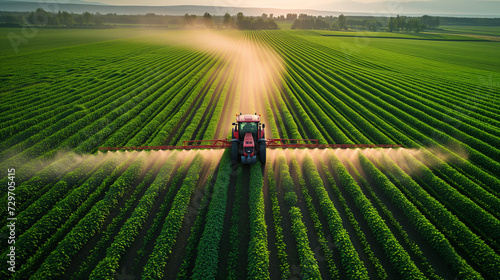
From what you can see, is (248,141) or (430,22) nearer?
(248,141)

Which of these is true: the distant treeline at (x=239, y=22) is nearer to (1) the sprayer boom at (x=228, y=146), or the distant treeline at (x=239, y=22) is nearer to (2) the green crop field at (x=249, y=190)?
(2) the green crop field at (x=249, y=190)

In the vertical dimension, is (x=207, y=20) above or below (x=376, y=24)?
above

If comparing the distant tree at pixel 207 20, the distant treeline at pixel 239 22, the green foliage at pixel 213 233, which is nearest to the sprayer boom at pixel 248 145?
the green foliage at pixel 213 233

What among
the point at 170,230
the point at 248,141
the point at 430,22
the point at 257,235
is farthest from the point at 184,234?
the point at 430,22

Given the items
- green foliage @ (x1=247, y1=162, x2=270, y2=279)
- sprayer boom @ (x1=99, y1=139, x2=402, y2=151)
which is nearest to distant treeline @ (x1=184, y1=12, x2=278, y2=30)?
sprayer boom @ (x1=99, y1=139, x2=402, y2=151)

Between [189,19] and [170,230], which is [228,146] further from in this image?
[189,19]

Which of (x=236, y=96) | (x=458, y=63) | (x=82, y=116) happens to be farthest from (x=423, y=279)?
(x=458, y=63)
